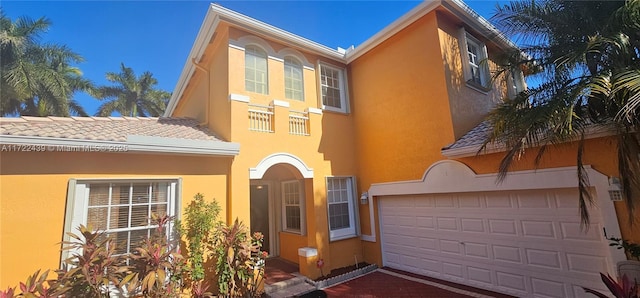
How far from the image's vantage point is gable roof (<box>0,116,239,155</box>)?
Result: 580 centimetres

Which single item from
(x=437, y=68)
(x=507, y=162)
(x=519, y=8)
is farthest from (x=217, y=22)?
(x=507, y=162)

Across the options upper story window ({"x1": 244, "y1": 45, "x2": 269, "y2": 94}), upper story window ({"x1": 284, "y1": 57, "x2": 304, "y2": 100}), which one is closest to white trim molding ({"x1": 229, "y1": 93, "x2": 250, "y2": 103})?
upper story window ({"x1": 244, "y1": 45, "x2": 269, "y2": 94})

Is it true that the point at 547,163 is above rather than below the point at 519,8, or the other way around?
below

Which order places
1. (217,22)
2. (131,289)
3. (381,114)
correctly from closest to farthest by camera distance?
(131,289) < (217,22) < (381,114)

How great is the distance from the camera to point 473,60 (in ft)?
35.2

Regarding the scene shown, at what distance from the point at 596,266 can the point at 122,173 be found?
436 inches

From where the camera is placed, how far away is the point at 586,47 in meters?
4.86

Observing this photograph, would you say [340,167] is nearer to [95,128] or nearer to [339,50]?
[339,50]

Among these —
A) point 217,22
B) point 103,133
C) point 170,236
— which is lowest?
point 170,236

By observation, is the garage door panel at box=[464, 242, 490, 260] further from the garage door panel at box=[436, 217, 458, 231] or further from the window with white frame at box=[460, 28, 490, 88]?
the window with white frame at box=[460, 28, 490, 88]

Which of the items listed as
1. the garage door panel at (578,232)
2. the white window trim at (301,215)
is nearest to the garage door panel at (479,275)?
the garage door panel at (578,232)

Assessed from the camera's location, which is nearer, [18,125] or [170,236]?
[18,125]

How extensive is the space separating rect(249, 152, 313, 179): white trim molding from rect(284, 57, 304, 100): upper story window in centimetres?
248

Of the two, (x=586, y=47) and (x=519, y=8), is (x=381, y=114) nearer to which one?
(x=519, y=8)
